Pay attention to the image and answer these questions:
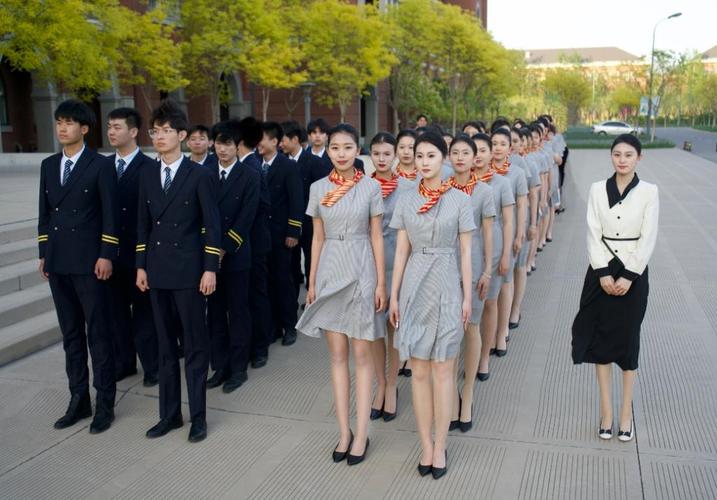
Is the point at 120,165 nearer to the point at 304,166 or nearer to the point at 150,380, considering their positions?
the point at 150,380

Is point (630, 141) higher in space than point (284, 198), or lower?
higher

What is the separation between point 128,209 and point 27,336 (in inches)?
77.2

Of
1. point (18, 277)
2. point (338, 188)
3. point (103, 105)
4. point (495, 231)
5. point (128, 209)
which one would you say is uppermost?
point (103, 105)

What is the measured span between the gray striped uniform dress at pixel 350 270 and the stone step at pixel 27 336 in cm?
337

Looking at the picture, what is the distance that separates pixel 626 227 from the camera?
4.57m

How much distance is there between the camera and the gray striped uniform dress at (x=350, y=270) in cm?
438

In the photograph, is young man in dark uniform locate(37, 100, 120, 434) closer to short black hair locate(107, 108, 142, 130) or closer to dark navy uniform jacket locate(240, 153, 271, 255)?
short black hair locate(107, 108, 142, 130)

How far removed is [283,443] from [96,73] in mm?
15314

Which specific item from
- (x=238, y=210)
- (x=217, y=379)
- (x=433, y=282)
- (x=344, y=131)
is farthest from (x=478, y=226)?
(x=217, y=379)

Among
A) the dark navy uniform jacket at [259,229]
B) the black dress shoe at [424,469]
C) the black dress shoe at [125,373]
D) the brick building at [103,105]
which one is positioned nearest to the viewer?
the black dress shoe at [424,469]

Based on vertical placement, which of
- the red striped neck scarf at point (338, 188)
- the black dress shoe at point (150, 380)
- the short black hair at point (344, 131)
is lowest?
the black dress shoe at point (150, 380)

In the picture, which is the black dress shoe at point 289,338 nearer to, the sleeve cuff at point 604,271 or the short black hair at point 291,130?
the short black hair at point 291,130

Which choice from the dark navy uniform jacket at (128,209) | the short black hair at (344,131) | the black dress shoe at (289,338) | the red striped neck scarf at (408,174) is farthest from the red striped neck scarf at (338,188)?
the black dress shoe at (289,338)

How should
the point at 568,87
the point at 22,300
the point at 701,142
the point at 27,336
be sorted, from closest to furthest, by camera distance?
the point at 27,336 → the point at 22,300 → the point at 701,142 → the point at 568,87
